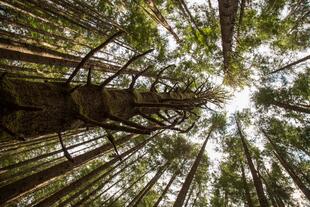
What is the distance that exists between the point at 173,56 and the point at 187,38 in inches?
56.6

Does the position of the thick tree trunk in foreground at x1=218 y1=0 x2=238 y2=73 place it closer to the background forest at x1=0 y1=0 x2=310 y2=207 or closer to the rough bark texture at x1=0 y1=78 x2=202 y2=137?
the background forest at x1=0 y1=0 x2=310 y2=207

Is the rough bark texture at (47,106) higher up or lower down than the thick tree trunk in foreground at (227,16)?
lower down

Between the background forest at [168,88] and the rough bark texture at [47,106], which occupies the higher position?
the background forest at [168,88]

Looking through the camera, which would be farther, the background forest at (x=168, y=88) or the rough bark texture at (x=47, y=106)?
the background forest at (x=168, y=88)

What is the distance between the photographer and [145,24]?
11.8m

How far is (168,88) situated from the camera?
21.8 feet

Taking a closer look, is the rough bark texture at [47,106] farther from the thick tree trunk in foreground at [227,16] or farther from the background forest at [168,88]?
the thick tree trunk in foreground at [227,16]

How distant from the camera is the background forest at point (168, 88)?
22.2 ft

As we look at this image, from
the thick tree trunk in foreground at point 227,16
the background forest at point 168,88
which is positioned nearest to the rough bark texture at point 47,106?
the background forest at point 168,88

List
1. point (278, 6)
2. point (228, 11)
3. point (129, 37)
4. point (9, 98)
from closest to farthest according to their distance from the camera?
point (9, 98)
point (228, 11)
point (129, 37)
point (278, 6)

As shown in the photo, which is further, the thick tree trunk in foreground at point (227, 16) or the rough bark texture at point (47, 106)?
the thick tree trunk in foreground at point (227, 16)

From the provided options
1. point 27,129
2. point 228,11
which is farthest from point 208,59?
point 27,129

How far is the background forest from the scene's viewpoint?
6762 millimetres

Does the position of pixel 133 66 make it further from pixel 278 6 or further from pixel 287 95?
pixel 287 95
